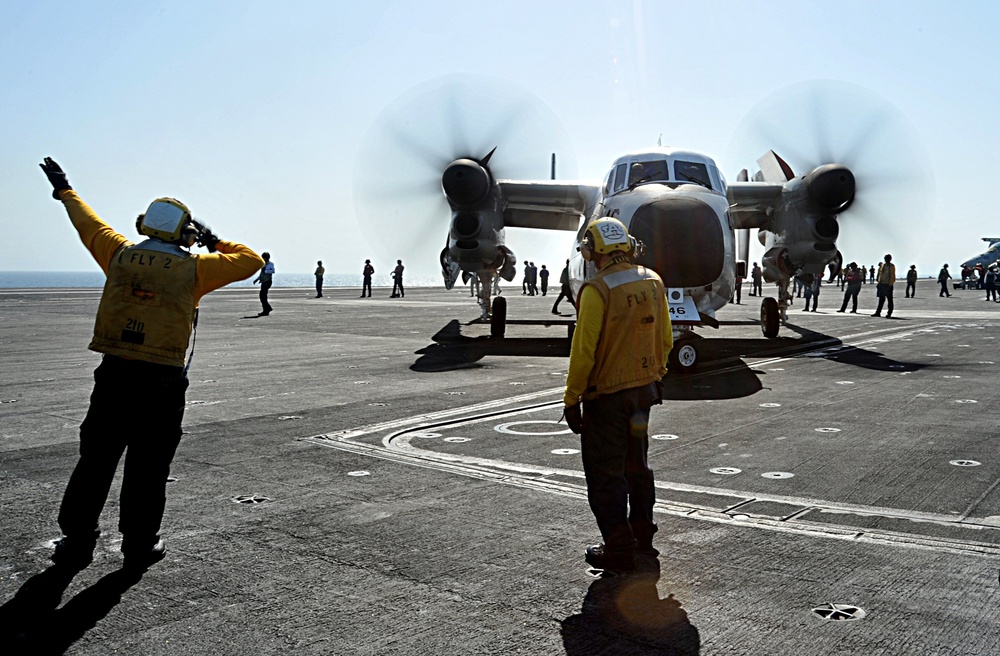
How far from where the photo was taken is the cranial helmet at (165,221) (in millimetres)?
4781

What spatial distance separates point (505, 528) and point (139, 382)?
227cm

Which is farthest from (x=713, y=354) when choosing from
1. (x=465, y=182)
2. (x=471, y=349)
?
(x=465, y=182)

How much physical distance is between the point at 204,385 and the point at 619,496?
28.2 ft

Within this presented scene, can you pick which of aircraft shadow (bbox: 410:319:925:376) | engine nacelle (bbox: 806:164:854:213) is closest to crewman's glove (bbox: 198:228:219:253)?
aircraft shadow (bbox: 410:319:925:376)

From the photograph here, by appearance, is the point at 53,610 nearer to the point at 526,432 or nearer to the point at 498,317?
the point at 526,432

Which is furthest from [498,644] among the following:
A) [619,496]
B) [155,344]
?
[155,344]

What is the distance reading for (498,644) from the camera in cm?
356

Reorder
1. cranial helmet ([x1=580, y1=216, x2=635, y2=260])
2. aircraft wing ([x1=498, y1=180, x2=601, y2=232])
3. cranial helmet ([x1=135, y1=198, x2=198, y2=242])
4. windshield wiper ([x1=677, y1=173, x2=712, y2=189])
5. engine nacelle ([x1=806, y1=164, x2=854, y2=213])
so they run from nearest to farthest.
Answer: cranial helmet ([x1=135, y1=198, x2=198, y2=242])
cranial helmet ([x1=580, y1=216, x2=635, y2=260])
windshield wiper ([x1=677, y1=173, x2=712, y2=189])
engine nacelle ([x1=806, y1=164, x2=854, y2=213])
aircraft wing ([x1=498, y1=180, x2=601, y2=232])

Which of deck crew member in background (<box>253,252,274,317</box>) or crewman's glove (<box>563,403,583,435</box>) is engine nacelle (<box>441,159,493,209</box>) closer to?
deck crew member in background (<box>253,252,274,317</box>)

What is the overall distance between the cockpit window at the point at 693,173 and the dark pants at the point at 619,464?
11099mm

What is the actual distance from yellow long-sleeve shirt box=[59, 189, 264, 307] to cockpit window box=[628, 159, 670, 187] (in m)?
11.2

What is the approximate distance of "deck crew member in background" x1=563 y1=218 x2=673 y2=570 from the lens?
4590 mm

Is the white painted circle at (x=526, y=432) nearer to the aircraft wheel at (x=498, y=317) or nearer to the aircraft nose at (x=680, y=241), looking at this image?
the aircraft nose at (x=680, y=241)

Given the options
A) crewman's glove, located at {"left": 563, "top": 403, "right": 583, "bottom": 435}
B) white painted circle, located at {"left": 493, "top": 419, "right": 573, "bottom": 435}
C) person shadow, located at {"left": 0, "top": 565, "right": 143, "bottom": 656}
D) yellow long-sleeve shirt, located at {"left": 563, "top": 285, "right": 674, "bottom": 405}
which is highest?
yellow long-sleeve shirt, located at {"left": 563, "top": 285, "right": 674, "bottom": 405}
